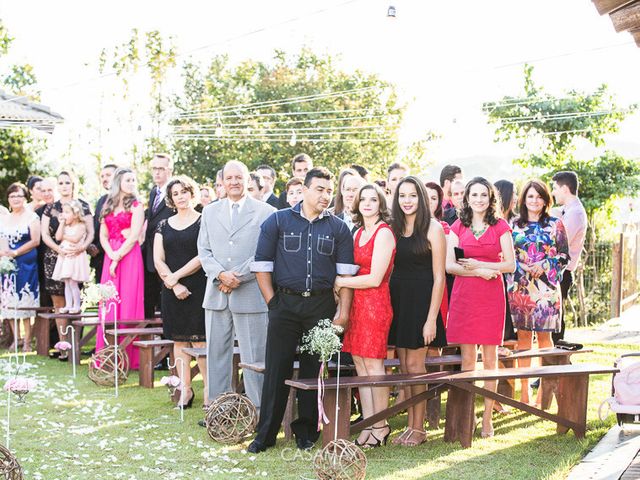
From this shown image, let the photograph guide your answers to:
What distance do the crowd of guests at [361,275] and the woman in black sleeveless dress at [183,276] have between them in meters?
0.01

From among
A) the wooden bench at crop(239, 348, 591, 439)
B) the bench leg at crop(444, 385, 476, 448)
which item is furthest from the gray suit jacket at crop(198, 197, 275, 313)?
the bench leg at crop(444, 385, 476, 448)

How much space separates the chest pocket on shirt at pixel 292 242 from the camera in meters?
6.82

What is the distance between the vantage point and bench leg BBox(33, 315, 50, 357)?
12.0 metres

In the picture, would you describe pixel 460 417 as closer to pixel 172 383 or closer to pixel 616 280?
pixel 172 383

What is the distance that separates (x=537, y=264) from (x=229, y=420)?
3044mm

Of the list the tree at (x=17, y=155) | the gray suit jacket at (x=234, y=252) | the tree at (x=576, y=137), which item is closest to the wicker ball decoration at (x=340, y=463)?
the gray suit jacket at (x=234, y=252)

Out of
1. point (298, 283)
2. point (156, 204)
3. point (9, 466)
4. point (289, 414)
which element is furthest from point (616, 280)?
point (9, 466)

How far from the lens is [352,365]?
7.69m

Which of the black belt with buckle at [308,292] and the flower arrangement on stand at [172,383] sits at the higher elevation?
the black belt with buckle at [308,292]

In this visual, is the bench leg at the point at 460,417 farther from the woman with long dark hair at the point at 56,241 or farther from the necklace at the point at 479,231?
the woman with long dark hair at the point at 56,241

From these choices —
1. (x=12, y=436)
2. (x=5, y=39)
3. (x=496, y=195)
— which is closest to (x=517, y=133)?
(x=5, y=39)

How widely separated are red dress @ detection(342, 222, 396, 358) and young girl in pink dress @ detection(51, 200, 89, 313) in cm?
568

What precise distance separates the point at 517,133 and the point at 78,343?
441 inches

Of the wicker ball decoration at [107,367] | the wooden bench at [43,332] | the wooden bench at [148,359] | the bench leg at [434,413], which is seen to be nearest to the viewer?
the bench leg at [434,413]
